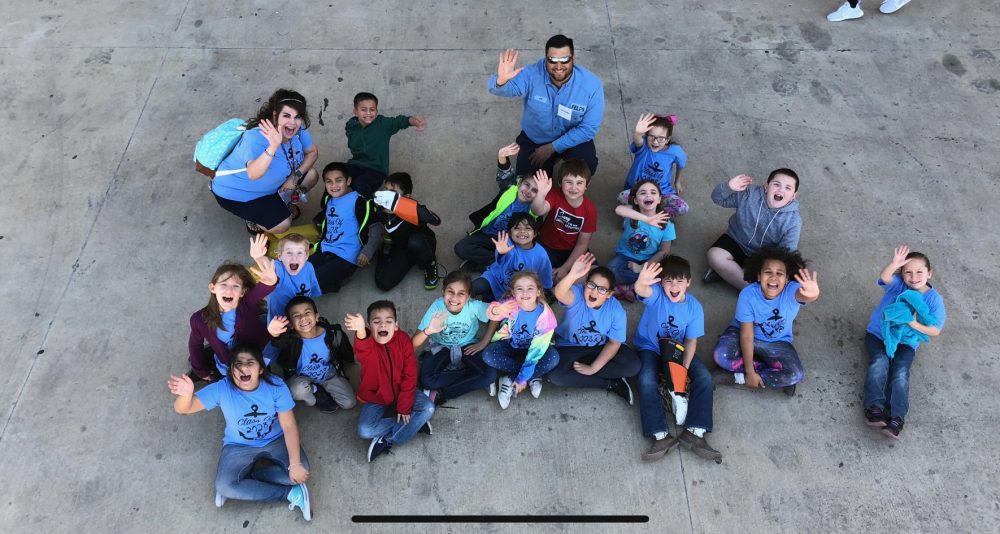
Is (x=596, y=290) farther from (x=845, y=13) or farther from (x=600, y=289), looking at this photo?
(x=845, y=13)

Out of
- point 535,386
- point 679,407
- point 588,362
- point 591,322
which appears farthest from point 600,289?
point 679,407

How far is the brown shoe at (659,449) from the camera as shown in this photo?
3.98 meters

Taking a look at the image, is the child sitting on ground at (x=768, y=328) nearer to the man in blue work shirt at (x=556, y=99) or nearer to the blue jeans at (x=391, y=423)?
the man in blue work shirt at (x=556, y=99)

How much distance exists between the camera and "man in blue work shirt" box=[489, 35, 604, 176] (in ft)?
16.1

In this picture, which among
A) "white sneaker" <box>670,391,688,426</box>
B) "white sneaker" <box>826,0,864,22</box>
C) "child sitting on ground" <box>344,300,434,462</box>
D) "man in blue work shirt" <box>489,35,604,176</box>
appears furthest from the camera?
"white sneaker" <box>826,0,864,22</box>

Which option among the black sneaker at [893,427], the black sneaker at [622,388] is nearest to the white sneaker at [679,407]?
the black sneaker at [622,388]

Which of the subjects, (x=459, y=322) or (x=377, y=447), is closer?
(x=377, y=447)

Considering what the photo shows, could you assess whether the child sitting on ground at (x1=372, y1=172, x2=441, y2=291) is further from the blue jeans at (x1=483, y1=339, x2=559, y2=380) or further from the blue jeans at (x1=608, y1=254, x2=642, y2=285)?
the blue jeans at (x1=608, y1=254, x2=642, y2=285)

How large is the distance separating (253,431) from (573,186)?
237 centimetres

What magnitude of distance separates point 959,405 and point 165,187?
5.57m

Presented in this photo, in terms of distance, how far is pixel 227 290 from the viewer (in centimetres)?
386

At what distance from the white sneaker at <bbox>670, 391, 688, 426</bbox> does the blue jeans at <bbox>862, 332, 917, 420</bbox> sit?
1073 mm

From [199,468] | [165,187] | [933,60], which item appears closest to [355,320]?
[199,468]

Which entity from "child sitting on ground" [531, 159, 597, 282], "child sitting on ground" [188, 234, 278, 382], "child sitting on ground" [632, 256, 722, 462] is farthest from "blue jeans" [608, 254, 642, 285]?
"child sitting on ground" [188, 234, 278, 382]
